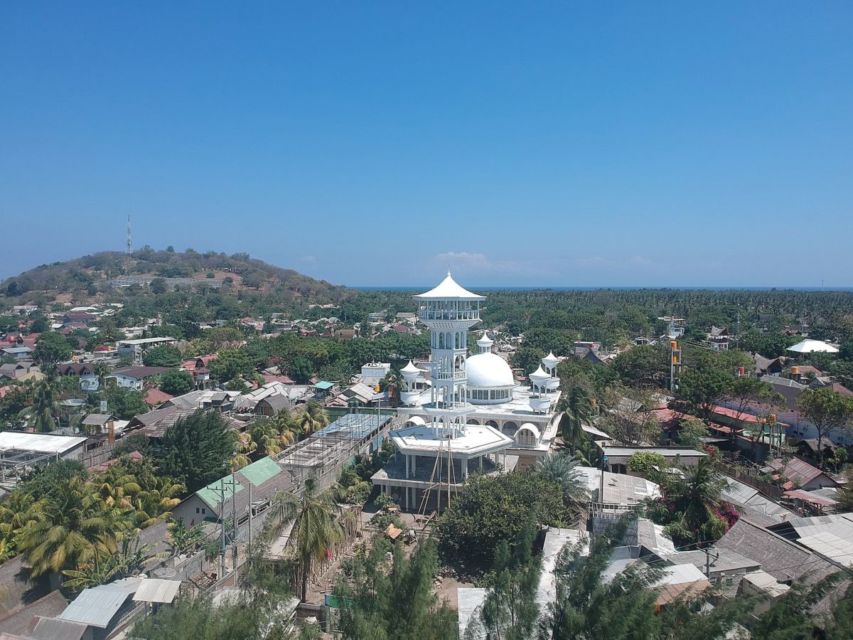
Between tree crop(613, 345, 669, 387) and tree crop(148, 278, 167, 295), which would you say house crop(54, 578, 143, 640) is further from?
tree crop(148, 278, 167, 295)

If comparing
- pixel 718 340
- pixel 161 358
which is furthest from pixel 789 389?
pixel 161 358

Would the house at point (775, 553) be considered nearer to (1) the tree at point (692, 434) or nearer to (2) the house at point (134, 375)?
(1) the tree at point (692, 434)

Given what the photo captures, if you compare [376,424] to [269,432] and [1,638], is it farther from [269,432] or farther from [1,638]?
[1,638]

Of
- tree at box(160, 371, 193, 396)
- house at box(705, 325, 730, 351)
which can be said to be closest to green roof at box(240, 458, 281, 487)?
tree at box(160, 371, 193, 396)

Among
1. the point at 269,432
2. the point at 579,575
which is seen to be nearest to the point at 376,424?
the point at 269,432

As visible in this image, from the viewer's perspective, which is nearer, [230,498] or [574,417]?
[230,498]

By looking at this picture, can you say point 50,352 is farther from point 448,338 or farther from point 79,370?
point 448,338
